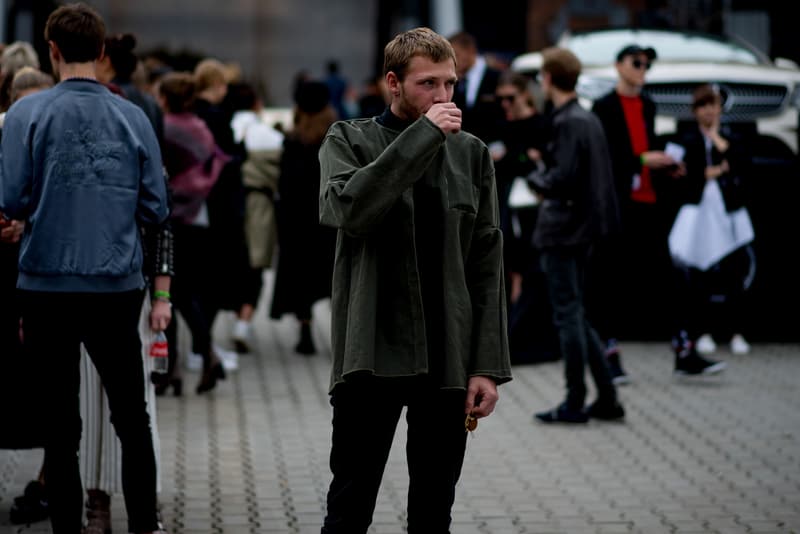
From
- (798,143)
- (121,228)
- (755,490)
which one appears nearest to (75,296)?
(121,228)

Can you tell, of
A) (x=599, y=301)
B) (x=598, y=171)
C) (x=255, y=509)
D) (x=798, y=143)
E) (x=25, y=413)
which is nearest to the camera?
(x=25, y=413)

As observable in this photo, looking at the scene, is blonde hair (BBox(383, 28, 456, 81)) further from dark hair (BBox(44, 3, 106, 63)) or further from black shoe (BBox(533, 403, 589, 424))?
black shoe (BBox(533, 403, 589, 424))

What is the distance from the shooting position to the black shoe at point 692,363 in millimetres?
10047

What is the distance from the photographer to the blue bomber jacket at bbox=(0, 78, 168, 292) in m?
5.32

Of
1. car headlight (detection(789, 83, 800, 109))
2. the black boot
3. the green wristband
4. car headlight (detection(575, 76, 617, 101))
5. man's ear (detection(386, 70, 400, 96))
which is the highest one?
man's ear (detection(386, 70, 400, 96))

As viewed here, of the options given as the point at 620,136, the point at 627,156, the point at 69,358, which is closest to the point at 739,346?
the point at 627,156

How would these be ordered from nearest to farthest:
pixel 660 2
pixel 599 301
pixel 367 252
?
pixel 367 252 → pixel 599 301 → pixel 660 2

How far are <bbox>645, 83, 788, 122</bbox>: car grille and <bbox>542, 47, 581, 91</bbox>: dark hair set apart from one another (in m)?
3.83

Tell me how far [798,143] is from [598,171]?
4462 millimetres

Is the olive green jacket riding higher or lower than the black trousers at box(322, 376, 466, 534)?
higher

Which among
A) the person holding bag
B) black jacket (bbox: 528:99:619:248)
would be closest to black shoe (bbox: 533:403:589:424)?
black jacket (bbox: 528:99:619:248)

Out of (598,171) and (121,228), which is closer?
(121,228)

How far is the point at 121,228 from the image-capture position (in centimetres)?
540

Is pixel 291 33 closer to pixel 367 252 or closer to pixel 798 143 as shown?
pixel 798 143
